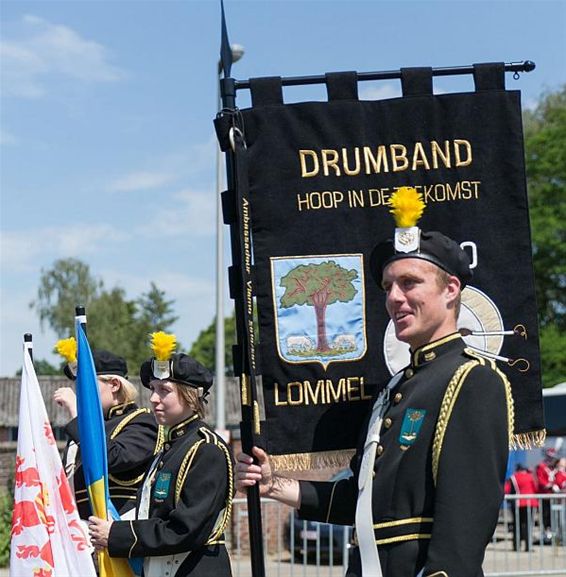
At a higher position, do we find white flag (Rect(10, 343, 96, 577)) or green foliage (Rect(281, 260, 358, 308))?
green foliage (Rect(281, 260, 358, 308))

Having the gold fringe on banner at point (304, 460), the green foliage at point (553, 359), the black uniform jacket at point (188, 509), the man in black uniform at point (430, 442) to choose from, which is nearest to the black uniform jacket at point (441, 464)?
the man in black uniform at point (430, 442)

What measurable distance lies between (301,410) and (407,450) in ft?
3.57

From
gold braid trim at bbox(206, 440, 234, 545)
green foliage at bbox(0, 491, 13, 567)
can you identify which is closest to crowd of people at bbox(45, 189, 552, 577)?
gold braid trim at bbox(206, 440, 234, 545)

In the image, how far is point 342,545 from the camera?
568 inches

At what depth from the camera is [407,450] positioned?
383 cm

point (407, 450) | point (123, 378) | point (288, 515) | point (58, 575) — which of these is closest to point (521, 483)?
point (288, 515)

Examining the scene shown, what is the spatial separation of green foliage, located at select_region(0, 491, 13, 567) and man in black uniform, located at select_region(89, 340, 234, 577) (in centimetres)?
1089

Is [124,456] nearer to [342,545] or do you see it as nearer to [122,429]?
[122,429]

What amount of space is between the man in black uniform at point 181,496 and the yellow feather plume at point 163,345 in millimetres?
34

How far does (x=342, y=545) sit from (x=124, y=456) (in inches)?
317

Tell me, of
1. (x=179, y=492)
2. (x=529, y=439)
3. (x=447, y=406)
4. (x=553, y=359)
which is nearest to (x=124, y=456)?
(x=179, y=492)

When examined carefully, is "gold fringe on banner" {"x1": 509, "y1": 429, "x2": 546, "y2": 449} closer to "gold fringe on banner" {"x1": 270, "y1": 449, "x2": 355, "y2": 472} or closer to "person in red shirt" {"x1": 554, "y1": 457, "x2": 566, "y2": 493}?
"gold fringe on banner" {"x1": 270, "y1": 449, "x2": 355, "y2": 472}

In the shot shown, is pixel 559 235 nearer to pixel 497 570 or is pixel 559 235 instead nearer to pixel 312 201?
pixel 497 570

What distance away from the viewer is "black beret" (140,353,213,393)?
5.91m
